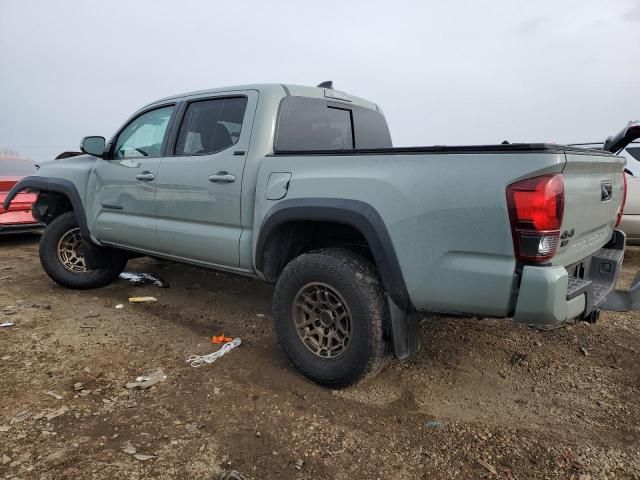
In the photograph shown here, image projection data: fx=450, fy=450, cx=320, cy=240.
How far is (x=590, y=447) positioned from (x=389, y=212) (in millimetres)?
1541

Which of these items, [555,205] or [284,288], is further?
[284,288]

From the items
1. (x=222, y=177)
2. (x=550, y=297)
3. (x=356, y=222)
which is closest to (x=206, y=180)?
(x=222, y=177)

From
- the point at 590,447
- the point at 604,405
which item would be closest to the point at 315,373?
the point at 590,447

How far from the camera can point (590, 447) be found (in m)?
2.24

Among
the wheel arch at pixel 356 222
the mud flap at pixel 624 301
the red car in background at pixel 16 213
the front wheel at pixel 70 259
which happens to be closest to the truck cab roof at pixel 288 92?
the wheel arch at pixel 356 222

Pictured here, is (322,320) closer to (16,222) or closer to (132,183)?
(132,183)

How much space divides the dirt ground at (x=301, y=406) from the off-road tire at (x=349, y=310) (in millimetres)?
165

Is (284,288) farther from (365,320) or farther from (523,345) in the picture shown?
(523,345)

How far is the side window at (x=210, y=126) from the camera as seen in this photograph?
11.2 feet

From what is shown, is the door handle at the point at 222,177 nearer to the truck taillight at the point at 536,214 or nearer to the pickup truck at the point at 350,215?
the pickup truck at the point at 350,215

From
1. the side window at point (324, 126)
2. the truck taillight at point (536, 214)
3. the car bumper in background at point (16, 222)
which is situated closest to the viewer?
the truck taillight at point (536, 214)

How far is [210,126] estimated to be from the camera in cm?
362

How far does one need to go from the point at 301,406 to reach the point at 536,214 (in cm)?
164

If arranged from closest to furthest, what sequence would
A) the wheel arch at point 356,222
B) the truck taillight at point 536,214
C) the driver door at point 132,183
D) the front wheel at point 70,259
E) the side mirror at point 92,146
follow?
1. the truck taillight at point 536,214
2. the wheel arch at point 356,222
3. the driver door at point 132,183
4. the side mirror at point 92,146
5. the front wheel at point 70,259
